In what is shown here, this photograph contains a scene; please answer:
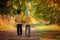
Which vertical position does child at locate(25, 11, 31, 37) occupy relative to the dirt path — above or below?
above

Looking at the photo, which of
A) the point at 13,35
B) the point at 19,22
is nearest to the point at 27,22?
the point at 19,22

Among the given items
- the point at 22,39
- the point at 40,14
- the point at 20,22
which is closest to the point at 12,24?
the point at 20,22

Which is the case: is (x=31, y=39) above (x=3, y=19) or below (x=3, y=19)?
below

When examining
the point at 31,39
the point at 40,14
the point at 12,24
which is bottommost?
the point at 31,39

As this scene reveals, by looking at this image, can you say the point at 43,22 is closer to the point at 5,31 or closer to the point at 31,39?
the point at 31,39

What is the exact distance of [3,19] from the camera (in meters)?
1.98

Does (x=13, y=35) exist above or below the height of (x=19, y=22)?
below

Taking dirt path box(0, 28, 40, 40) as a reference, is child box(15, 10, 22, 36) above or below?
above

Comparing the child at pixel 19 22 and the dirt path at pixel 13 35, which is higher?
the child at pixel 19 22

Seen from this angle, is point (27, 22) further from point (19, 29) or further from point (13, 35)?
point (13, 35)

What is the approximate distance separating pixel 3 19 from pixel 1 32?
173 millimetres

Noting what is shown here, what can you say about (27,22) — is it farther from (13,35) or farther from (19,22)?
(13,35)

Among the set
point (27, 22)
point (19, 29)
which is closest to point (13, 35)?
point (19, 29)

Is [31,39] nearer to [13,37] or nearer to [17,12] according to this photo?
[13,37]
